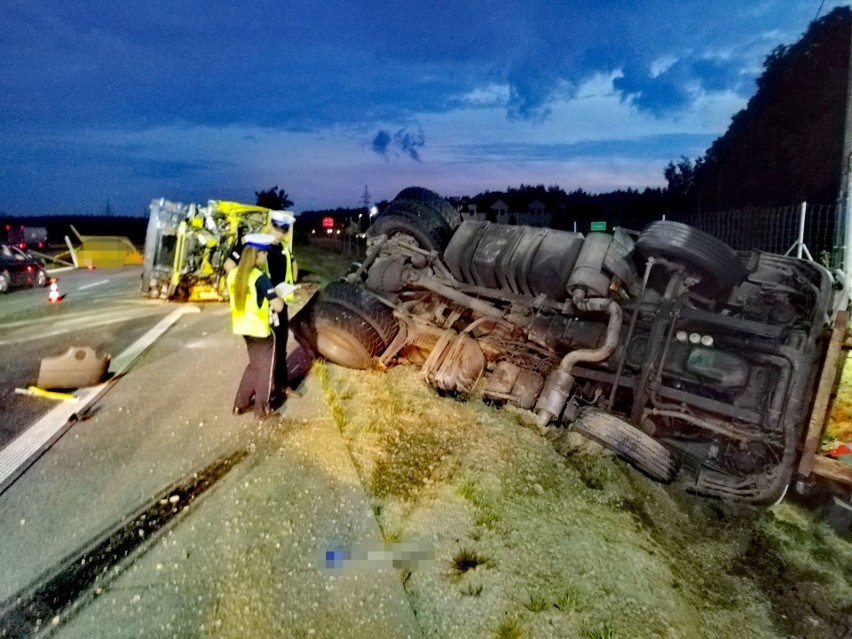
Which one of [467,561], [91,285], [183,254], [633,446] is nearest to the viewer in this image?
[467,561]

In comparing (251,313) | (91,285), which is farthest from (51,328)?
(91,285)

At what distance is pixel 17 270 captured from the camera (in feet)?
38.9

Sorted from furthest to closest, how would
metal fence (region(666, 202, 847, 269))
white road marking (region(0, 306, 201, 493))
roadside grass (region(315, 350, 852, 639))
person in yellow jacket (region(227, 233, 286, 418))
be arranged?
metal fence (region(666, 202, 847, 269)) < person in yellow jacket (region(227, 233, 286, 418)) < white road marking (region(0, 306, 201, 493)) < roadside grass (region(315, 350, 852, 639))

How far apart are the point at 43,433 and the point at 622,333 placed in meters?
4.43

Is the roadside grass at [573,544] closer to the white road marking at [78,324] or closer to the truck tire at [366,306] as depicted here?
the truck tire at [366,306]

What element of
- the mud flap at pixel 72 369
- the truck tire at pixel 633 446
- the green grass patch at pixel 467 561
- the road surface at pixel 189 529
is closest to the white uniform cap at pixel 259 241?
the road surface at pixel 189 529

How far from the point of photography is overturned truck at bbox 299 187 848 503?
3.53m

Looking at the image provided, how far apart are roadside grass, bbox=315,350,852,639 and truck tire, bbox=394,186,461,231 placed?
2449mm

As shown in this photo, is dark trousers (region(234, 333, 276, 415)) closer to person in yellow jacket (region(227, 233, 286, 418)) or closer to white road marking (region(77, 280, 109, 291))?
person in yellow jacket (region(227, 233, 286, 418))

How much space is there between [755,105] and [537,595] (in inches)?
860

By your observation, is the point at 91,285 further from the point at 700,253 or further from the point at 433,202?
the point at 700,253

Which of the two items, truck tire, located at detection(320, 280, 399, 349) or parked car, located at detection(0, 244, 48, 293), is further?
parked car, located at detection(0, 244, 48, 293)

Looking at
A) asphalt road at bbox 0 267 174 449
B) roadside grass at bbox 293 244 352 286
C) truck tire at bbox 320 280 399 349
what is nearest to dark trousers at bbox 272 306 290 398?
truck tire at bbox 320 280 399 349

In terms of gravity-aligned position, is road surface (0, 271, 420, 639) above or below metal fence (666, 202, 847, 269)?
below
